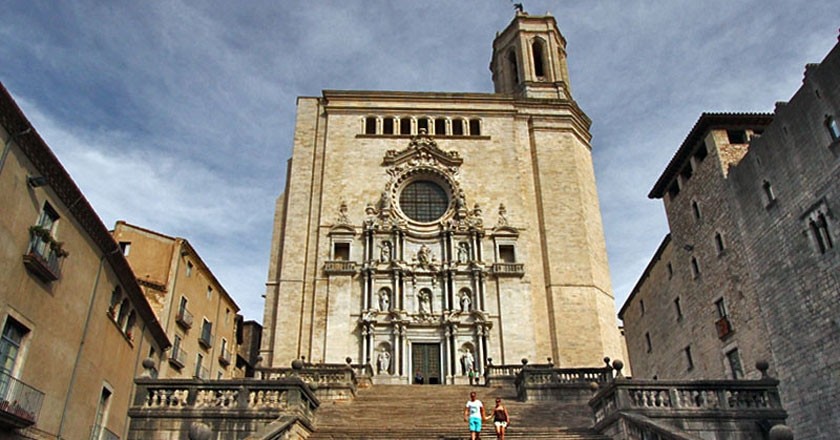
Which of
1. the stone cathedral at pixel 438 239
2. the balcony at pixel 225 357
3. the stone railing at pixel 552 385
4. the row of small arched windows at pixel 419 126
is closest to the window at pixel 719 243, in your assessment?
the stone railing at pixel 552 385

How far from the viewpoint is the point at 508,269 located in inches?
1133

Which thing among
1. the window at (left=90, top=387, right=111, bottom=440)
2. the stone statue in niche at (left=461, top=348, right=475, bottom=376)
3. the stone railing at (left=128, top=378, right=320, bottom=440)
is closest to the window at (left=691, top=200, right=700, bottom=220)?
the stone statue in niche at (left=461, top=348, right=475, bottom=376)

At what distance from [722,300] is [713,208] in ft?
11.2

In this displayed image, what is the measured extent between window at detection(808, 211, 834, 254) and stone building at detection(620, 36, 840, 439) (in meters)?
0.03

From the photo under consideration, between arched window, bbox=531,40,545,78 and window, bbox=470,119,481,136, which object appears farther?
arched window, bbox=531,40,545,78

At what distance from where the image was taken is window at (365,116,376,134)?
33594mm

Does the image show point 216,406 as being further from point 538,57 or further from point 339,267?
point 538,57

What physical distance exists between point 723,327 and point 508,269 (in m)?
9.68

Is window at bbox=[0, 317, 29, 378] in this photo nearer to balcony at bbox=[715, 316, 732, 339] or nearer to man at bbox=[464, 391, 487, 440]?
man at bbox=[464, 391, 487, 440]

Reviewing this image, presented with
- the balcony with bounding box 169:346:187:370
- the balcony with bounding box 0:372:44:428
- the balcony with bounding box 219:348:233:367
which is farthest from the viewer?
the balcony with bounding box 219:348:233:367

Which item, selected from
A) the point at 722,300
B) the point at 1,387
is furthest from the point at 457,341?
the point at 1,387

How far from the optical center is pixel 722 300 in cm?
2231

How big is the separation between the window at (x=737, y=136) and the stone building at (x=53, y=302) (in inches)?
820

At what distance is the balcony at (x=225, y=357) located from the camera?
104 ft
